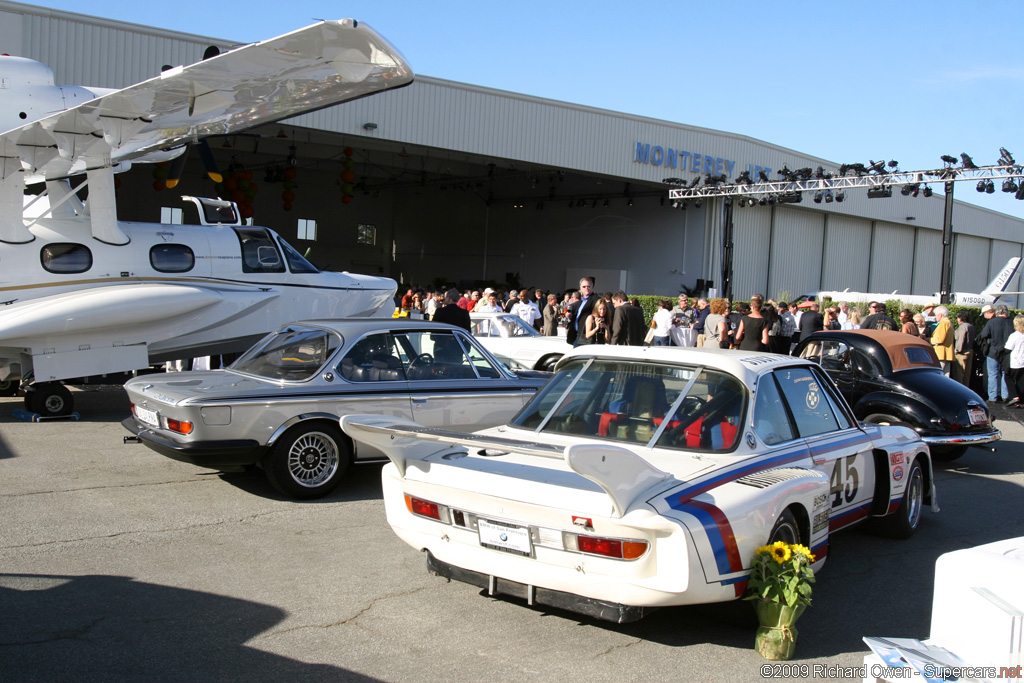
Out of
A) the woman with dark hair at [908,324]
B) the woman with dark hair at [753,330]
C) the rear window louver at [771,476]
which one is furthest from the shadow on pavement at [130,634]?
the woman with dark hair at [908,324]

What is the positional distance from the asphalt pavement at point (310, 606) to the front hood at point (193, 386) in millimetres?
863

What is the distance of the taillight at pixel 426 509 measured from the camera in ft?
14.5

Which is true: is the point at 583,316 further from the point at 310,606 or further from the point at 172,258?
the point at 310,606

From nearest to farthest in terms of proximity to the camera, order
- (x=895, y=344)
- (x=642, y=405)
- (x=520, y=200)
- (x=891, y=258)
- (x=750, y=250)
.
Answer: (x=642, y=405), (x=895, y=344), (x=750, y=250), (x=520, y=200), (x=891, y=258)

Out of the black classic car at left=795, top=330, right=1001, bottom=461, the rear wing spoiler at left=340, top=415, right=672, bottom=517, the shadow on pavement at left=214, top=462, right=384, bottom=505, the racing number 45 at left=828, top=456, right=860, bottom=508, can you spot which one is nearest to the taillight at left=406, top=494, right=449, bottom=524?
the rear wing spoiler at left=340, top=415, right=672, bottom=517

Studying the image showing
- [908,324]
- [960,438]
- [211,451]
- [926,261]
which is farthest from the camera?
[926,261]

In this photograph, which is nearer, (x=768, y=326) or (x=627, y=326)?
(x=627, y=326)

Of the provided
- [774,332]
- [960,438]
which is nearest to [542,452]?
[960,438]

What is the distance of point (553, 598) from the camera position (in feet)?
13.4

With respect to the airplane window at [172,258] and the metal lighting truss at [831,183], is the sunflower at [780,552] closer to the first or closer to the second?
the airplane window at [172,258]

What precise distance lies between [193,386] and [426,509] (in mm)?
3414

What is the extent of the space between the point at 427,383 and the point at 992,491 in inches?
231

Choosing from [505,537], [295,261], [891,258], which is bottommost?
[505,537]

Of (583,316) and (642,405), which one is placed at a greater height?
(583,316)
